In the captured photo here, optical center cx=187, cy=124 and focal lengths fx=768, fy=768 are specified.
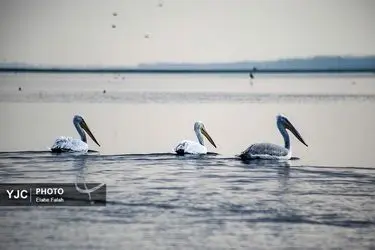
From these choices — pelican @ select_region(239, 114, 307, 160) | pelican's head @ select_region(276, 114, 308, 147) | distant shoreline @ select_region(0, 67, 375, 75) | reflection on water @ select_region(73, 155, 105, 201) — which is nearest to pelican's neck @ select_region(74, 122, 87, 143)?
reflection on water @ select_region(73, 155, 105, 201)

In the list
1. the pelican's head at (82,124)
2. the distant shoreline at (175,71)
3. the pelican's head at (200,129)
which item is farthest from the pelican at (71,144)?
the pelican's head at (200,129)

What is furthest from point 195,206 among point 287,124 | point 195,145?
point 287,124

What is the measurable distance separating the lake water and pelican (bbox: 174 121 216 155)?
1.7 inches

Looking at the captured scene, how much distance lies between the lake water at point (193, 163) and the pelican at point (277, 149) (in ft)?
0.16

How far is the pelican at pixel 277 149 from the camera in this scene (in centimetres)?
482

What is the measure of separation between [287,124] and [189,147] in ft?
2.07

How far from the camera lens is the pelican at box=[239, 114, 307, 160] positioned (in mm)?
4816

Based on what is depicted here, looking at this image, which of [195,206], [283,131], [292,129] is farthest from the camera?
[283,131]

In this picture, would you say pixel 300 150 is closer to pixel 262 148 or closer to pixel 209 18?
pixel 262 148

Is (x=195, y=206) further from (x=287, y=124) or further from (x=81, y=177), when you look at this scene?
Result: (x=287, y=124)

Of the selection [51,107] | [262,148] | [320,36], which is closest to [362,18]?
[320,36]

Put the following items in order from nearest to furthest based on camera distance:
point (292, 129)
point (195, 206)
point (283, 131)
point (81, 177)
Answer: point (195, 206)
point (81, 177)
point (292, 129)
point (283, 131)

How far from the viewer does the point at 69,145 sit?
4934mm

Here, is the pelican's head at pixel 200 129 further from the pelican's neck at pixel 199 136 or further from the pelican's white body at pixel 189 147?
the pelican's white body at pixel 189 147
